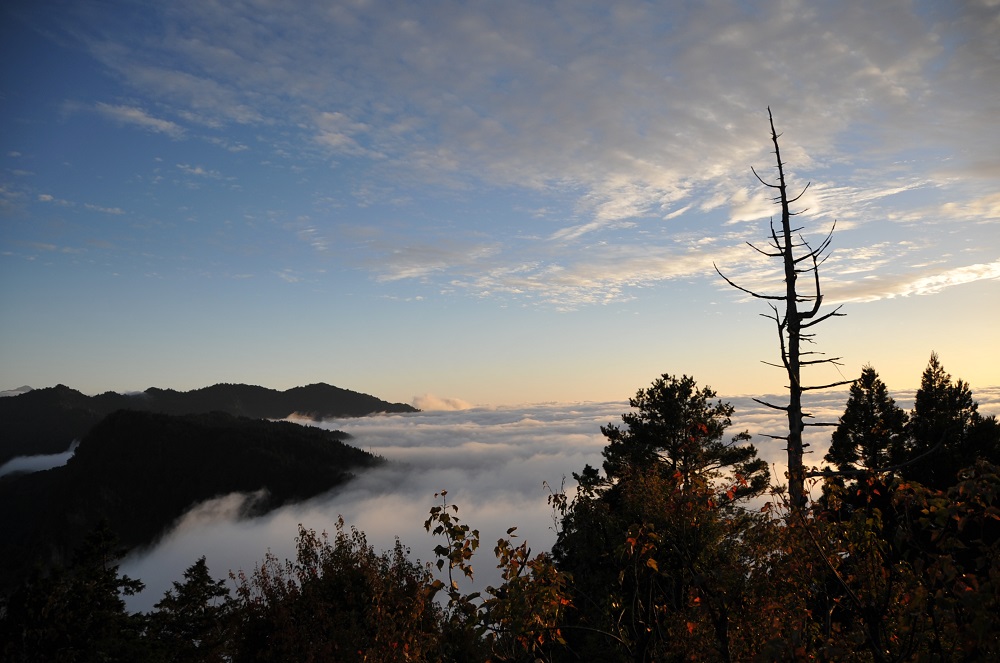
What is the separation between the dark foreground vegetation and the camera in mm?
6203

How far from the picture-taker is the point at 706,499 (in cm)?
982

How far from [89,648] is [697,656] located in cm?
2511

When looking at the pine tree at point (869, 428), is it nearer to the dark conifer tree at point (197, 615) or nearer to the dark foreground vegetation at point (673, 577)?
the dark foreground vegetation at point (673, 577)

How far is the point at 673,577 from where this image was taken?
1348 centimetres

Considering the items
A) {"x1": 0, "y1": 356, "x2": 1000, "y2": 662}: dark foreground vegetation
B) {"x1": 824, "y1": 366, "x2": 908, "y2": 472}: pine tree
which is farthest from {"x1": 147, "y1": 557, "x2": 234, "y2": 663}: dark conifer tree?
{"x1": 824, "y1": 366, "x2": 908, "y2": 472}: pine tree

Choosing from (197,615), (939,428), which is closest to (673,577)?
(939,428)

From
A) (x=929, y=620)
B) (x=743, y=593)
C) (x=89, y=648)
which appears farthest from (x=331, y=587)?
(x=929, y=620)

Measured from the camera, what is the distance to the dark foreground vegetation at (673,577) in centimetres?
620

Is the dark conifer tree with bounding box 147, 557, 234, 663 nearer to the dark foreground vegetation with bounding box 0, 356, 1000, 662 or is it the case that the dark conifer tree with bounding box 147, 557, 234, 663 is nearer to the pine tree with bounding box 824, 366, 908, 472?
the dark foreground vegetation with bounding box 0, 356, 1000, 662

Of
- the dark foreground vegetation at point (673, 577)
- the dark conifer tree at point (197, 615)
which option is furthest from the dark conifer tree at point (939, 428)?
the dark conifer tree at point (197, 615)

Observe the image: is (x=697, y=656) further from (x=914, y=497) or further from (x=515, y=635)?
(x=914, y=497)

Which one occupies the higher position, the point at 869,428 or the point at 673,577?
the point at 869,428

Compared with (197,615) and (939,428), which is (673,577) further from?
(197,615)

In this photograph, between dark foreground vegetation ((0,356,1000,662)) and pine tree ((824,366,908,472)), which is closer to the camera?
dark foreground vegetation ((0,356,1000,662))
